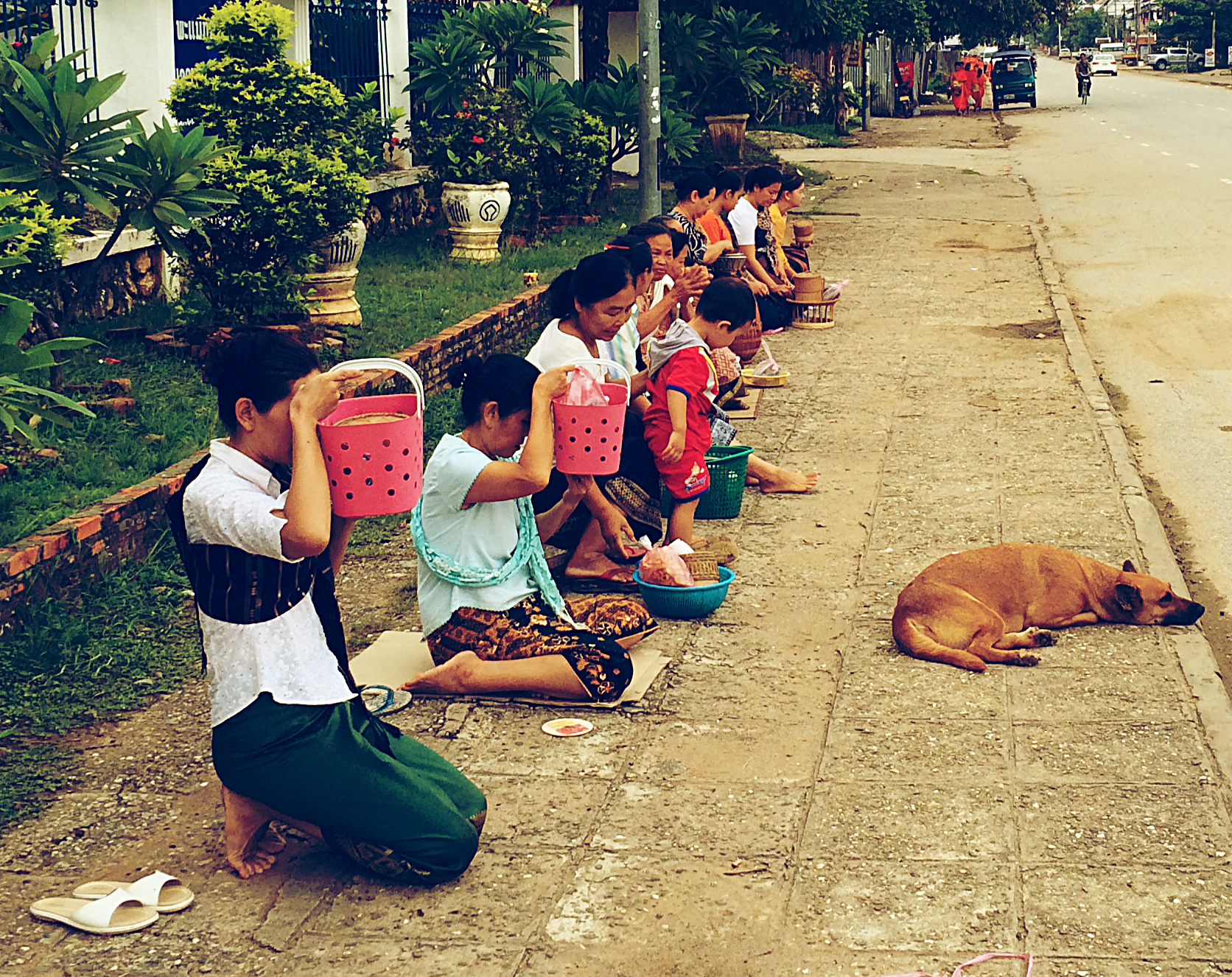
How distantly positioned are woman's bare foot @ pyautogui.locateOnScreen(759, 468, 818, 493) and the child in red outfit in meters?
1.01

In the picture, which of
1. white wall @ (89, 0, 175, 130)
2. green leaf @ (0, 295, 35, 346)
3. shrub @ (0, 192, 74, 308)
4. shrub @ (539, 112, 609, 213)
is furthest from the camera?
shrub @ (539, 112, 609, 213)

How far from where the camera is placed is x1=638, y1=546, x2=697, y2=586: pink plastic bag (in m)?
5.66

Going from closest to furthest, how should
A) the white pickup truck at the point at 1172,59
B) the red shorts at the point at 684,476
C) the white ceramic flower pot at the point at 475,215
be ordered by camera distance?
the red shorts at the point at 684,476 < the white ceramic flower pot at the point at 475,215 < the white pickup truck at the point at 1172,59

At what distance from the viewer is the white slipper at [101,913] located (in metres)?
3.46

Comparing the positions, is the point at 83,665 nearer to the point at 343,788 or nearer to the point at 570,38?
the point at 343,788

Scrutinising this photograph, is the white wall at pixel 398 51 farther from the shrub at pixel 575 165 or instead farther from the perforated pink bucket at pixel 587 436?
the perforated pink bucket at pixel 587 436

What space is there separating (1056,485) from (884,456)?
1.05 m

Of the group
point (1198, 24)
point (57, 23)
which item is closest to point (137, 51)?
point (57, 23)

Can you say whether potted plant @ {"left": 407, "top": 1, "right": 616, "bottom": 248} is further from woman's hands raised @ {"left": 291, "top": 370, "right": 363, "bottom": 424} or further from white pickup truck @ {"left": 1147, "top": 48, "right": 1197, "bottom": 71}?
white pickup truck @ {"left": 1147, "top": 48, "right": 1197, "bottom": 71}

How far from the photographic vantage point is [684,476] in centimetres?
621

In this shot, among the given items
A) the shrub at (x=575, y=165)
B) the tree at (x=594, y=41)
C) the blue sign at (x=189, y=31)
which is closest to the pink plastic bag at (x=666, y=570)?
the blue sign at (x=189, y=31)

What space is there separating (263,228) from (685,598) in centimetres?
401

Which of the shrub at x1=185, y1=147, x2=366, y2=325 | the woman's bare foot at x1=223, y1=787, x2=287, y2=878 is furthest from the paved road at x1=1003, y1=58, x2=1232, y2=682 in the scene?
the shrub at x1=185, y1=147, x2=366, y2=325

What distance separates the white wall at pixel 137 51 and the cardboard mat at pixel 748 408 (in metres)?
4.51
